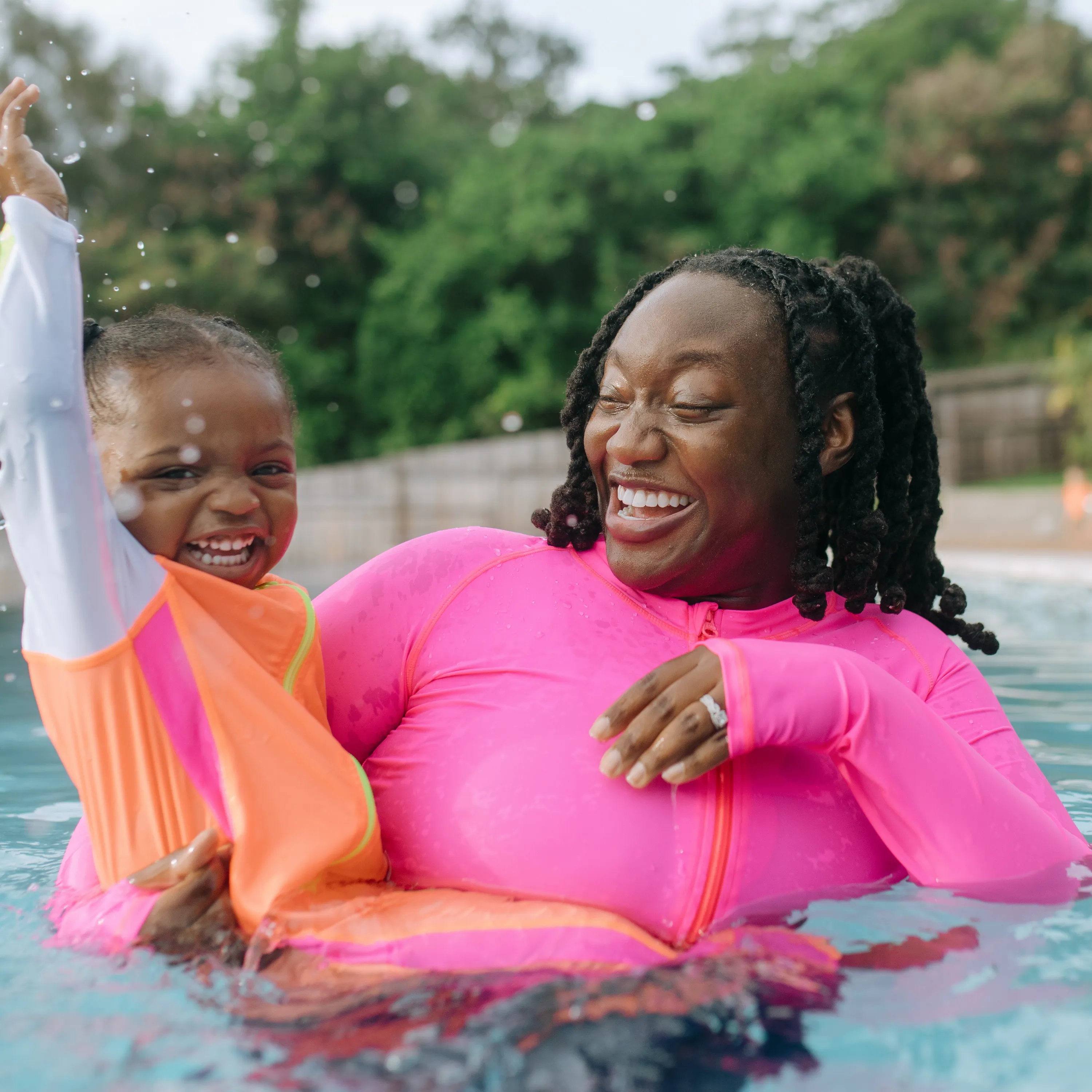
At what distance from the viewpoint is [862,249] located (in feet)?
63.6

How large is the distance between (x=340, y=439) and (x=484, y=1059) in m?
17.4

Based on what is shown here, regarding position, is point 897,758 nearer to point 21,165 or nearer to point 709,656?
point 709,656

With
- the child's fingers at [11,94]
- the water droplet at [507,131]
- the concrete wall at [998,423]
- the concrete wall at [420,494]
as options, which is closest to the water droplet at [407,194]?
the water droplet at [507,131]

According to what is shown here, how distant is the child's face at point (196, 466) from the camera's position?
6.87ft

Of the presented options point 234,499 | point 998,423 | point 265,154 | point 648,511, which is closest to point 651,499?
point 648,511

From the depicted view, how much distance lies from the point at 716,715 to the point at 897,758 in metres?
0.33

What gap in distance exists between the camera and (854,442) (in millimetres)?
2660

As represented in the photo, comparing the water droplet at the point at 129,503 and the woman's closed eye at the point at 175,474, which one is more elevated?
the woman's closed eye at the point at 175,474

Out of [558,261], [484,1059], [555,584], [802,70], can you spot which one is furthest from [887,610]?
[802,70]

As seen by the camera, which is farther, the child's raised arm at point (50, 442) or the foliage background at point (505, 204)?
the foliage background at point (505, 204)

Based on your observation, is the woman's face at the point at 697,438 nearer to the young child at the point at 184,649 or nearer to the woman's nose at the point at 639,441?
the woman's nose at the point at 639,441

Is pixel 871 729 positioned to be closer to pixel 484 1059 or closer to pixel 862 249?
pixel 484 1059

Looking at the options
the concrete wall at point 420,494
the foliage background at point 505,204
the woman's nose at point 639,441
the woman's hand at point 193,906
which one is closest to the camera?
the woman's hand at point 193,906

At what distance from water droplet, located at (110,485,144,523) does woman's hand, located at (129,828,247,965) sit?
538 mm
